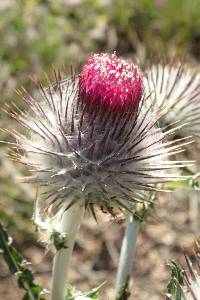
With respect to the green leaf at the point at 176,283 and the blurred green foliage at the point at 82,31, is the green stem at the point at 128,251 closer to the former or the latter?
the green leaf at the point at 176,283

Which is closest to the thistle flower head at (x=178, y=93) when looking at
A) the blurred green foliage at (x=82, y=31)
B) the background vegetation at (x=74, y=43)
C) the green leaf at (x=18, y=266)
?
the green leaf at (x=18, y=266)

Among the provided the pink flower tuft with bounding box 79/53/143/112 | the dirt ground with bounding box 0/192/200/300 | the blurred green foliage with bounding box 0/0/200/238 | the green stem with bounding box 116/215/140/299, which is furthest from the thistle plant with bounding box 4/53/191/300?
the blurred green foliage with bounding box 0/0/200/238

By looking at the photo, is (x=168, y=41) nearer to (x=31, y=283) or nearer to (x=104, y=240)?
(x=104, y=240)

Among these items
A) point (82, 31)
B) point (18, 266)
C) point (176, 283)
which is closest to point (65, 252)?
point (18, 266)

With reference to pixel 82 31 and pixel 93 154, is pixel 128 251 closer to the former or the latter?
pixel 93 154

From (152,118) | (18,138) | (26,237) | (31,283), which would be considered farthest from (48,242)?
(26,237)

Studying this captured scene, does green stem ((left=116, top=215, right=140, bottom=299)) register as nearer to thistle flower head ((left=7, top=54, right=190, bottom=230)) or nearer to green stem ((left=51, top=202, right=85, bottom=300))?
green stem ((left=51, top=202, right=85, bottom=300))
